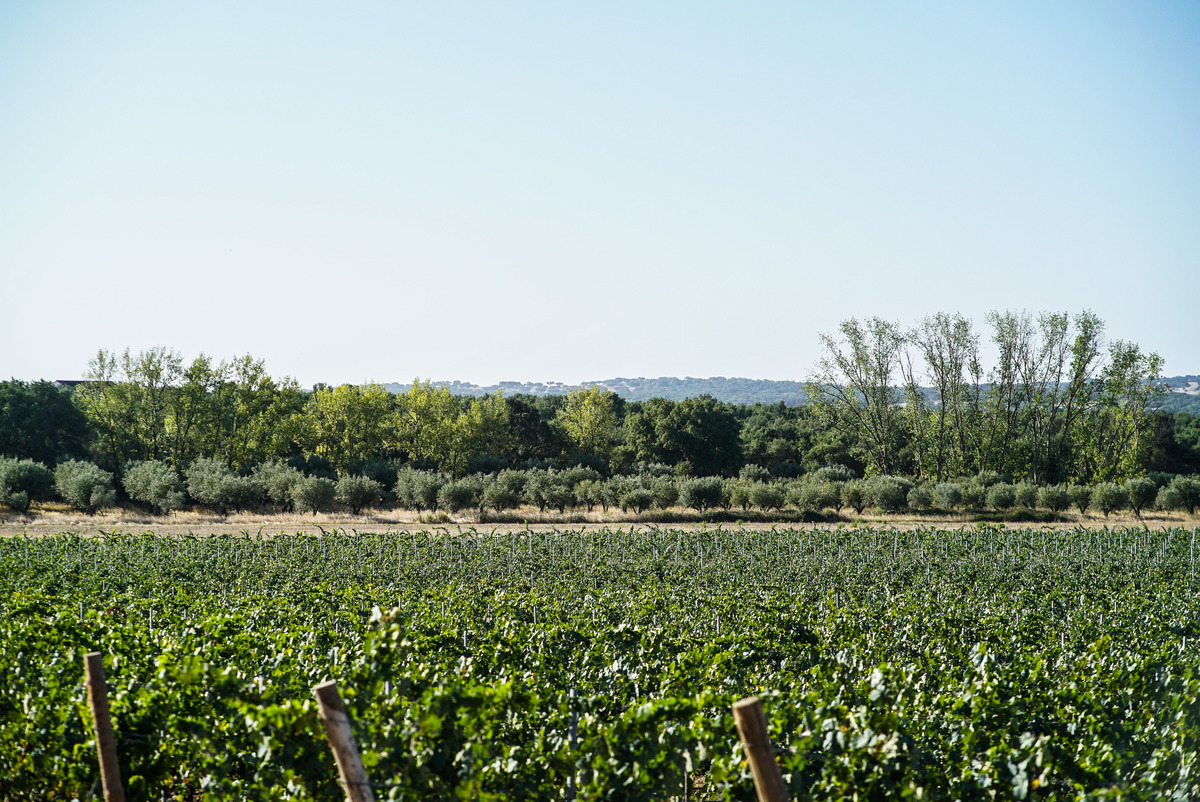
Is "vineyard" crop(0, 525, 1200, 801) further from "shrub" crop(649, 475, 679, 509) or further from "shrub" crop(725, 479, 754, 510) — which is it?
"shrub" crop(649, 475, 679, 509)

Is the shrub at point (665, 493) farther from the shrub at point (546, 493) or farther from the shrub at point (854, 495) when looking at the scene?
the shrub at point (854, 495)

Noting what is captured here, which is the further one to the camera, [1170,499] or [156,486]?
[1170,499]

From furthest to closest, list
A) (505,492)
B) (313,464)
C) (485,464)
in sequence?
1. (485,464)
2. (313,464)
3. (505,492)

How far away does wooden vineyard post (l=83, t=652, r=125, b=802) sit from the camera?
3830 mm

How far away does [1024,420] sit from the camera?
166ft

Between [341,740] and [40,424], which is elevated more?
[40,424]

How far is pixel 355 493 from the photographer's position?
1457 inches

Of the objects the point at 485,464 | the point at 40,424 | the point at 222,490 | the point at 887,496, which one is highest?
the point at 40,424

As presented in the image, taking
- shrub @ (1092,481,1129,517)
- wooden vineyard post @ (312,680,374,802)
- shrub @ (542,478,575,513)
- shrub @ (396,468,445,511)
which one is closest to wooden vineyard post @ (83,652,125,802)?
wooden vineyard post @ (312,680,374,802)

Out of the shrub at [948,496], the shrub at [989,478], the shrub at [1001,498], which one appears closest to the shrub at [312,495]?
the shrub at [948,496]

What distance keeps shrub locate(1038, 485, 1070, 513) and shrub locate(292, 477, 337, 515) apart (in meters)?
32.9

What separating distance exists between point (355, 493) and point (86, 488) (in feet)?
36.9

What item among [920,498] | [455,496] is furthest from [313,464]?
[920,498]

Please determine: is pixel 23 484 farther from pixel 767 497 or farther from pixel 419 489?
pixel 767 497
